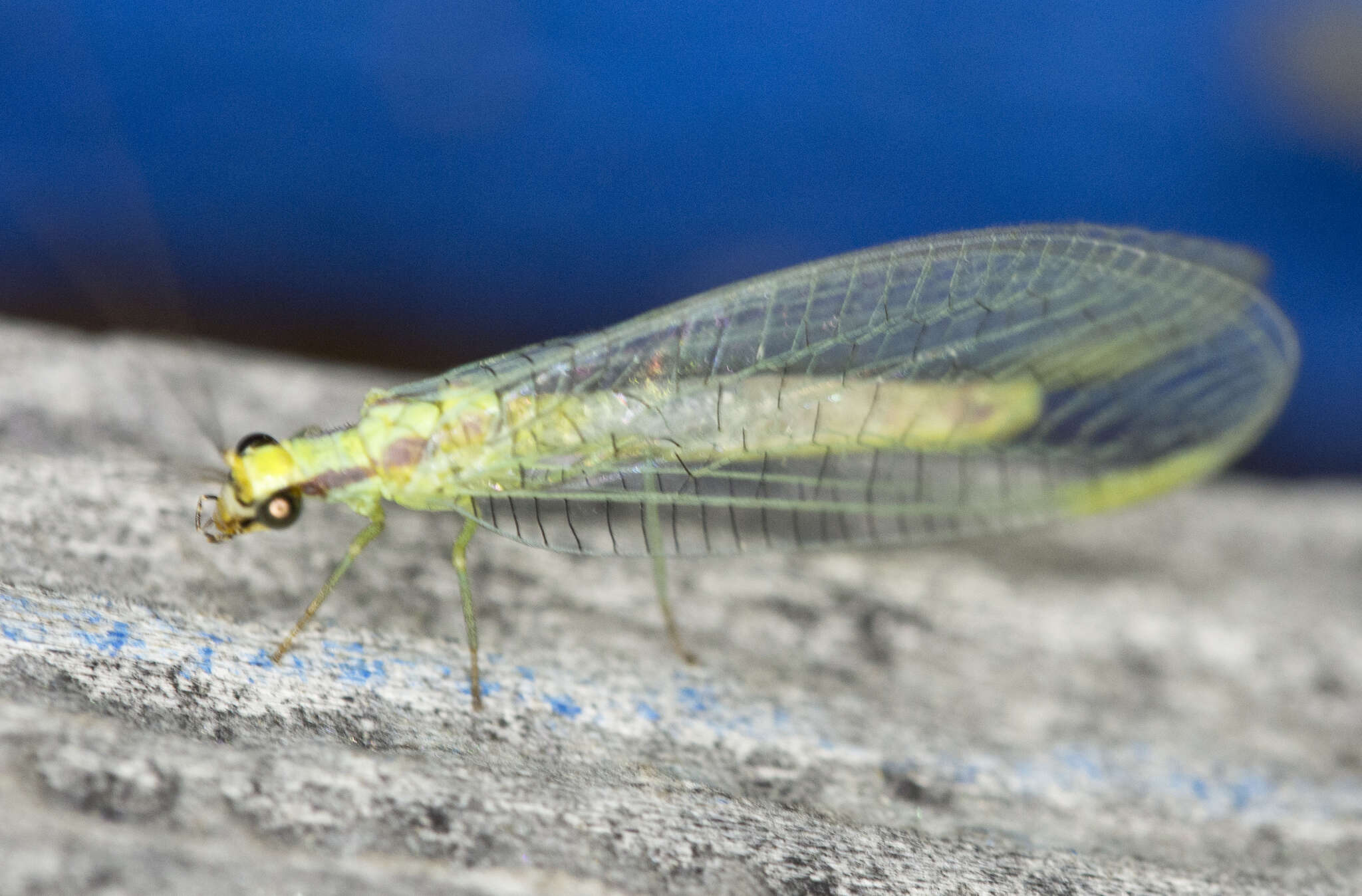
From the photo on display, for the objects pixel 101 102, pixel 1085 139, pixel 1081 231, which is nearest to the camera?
pixel 1081 231

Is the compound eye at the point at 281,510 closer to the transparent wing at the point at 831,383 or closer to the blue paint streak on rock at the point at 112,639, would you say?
the transparent wing at the point at 831,383

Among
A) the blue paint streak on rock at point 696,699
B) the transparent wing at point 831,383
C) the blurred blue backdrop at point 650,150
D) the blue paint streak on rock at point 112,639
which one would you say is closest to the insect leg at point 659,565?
the transparent wing at point 831,383

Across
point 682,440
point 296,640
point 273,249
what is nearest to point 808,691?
point 682,440

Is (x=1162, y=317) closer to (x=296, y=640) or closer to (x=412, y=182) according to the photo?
(x=296, y=640)

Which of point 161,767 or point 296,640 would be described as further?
point 296,640

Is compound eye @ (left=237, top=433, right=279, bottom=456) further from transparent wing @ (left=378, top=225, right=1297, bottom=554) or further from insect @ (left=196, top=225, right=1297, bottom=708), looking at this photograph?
transparent wing @ (left=378, top=225, right=1297, bottom=554)

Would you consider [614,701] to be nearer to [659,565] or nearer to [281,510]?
[659,565]

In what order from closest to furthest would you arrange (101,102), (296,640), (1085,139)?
(296,640), (101,102), (1085,139)
